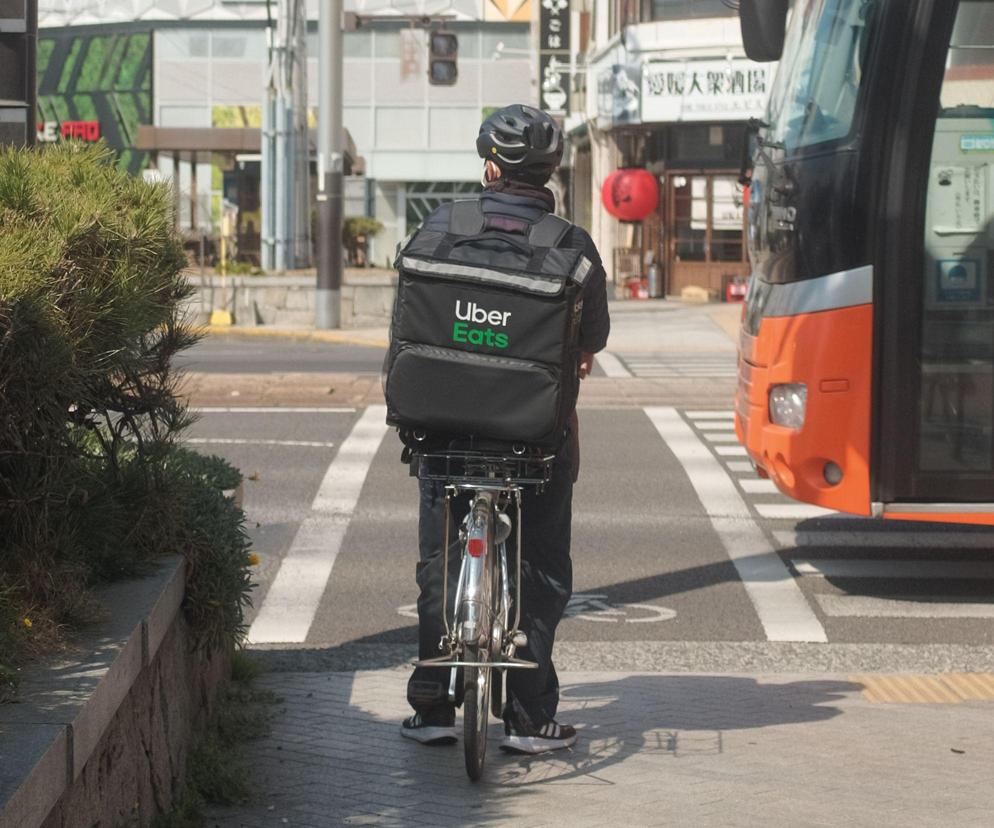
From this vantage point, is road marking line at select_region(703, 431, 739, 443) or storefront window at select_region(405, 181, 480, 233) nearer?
road marking line at select_region(703, 431, 739, 443)

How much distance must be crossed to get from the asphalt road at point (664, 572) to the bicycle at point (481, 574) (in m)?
1.97

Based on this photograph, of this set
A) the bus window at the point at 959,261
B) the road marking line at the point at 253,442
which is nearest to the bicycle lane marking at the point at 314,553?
the road marking line at the point at 253,442

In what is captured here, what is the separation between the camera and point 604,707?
6.10 m

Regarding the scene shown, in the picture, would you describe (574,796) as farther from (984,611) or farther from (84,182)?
(984,611)

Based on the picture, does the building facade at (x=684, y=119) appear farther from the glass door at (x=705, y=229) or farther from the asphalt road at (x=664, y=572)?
the asphalt road at (x=664, y=572)

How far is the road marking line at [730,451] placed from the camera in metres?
13.4

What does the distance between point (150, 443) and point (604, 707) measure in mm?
2000

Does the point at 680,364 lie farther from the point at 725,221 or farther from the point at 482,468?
the point at 482,468

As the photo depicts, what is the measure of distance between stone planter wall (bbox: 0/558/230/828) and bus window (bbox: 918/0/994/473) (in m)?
4.07

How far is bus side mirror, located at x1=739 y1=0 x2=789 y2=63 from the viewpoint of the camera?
826 centimetres

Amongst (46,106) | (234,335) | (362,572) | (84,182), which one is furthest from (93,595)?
(46,106)

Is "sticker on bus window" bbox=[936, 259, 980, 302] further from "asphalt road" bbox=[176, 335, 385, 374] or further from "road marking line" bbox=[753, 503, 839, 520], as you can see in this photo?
"asphalt road" bbox=[176, 335, 385, 374]

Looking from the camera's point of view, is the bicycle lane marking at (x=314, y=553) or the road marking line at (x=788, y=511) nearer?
the bicycle lane marking at (x=314, y=553)

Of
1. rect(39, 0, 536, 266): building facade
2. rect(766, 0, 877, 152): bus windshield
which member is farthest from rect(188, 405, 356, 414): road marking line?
rect(39, 0, 536, 266): building facade
